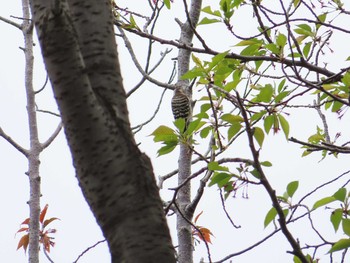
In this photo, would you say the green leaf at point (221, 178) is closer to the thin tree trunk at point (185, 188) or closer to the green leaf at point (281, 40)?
the green leaf at point (281, 40)

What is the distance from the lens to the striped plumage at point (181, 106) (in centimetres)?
268

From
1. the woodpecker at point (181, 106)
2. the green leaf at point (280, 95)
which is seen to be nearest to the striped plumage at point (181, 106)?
the woodpecker at point (181, 106)

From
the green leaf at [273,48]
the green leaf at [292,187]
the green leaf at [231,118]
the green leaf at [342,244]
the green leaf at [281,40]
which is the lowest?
the green leaf at [342,244]

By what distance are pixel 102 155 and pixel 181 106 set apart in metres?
1.85

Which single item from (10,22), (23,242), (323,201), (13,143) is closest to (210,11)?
(323,201)

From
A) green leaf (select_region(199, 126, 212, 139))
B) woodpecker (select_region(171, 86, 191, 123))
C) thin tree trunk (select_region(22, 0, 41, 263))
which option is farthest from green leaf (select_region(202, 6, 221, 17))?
thin tree trunk (select_region(22, 0, 41, 263))

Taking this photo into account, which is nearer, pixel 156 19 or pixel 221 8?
pixel 221 8

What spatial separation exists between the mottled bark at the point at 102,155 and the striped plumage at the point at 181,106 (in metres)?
1.80

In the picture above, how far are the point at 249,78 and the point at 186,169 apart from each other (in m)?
0.49

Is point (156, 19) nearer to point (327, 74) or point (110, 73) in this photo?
point (327, 74)

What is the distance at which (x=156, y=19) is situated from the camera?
285cm

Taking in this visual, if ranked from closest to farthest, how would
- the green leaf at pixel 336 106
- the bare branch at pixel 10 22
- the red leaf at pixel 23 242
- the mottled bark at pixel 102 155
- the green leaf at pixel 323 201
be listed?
the mottled bark at pixel 102 155
the green leaf at pixel 323 201
the green leaf at pixel 336 106
the bare branch at pixel 10 22
the red leaf at pixel 23 242

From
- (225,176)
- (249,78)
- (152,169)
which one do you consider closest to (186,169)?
(249,78)

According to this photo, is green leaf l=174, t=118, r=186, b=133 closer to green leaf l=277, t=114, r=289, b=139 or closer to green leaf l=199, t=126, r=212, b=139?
green leaf l=199, t=126, r=212, b=139
